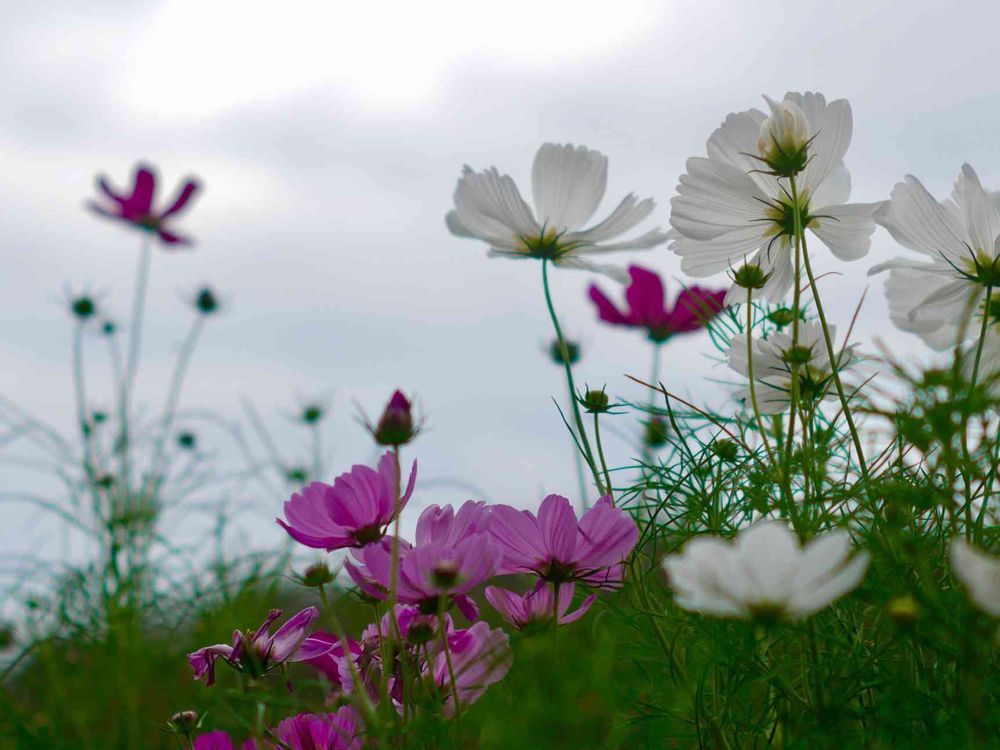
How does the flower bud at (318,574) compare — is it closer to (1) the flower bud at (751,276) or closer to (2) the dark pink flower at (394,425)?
(2) the dark pink flower at (394,425)

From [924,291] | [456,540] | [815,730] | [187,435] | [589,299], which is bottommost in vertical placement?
[815,730]

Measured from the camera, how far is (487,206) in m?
0.65

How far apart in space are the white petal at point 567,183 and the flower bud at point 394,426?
0.90 ft

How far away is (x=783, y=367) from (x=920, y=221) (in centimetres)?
12

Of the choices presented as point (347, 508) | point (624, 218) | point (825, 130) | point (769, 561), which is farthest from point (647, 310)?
point (769, 561)

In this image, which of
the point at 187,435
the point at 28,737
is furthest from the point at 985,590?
the point at 187,435

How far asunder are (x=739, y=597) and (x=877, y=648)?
238 mm

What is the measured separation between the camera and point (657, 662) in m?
0.59

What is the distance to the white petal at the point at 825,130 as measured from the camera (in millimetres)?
559

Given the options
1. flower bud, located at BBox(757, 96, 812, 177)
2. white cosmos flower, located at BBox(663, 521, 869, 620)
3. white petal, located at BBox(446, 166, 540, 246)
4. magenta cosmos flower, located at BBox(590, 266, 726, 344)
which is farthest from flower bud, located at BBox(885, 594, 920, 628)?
magenta cosmos flower, located at BBox(590, 266, 726, 344)

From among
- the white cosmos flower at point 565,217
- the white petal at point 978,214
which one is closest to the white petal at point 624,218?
the white cosmos flower at point 565,217

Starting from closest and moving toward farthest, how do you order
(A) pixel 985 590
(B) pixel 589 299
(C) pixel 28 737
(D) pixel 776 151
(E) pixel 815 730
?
(A) pixel 985 590
(E) pixel 815 730
(D) pixel 776 151
(C) pixel 28 737
(B) pixel 589 299

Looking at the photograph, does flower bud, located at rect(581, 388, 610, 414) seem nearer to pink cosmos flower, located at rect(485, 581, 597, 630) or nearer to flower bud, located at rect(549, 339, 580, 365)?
pink cosmos flower, located at rect(485, 581, 597, 630)

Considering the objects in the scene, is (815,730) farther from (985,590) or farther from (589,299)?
(589,299)
